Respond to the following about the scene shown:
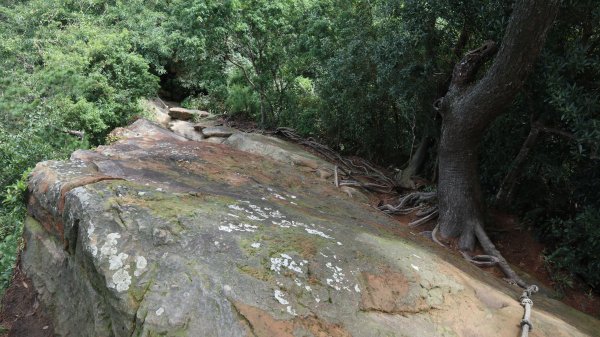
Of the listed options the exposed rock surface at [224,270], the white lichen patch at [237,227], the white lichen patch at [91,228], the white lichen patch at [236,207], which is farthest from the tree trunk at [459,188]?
the white lichen patch at [91,228]

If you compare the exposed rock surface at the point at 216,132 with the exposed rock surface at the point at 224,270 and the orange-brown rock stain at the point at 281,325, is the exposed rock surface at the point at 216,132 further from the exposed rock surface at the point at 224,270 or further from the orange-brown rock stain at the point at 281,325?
the orange-brown rock stain at the point at 281,325

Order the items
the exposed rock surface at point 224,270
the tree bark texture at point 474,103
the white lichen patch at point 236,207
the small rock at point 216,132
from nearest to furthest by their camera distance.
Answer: the exposed rock surface at point 224,270 → the white lichen patch at point 236,207 → the tree bark texture at point 474,103 → the small rock at point 216,132

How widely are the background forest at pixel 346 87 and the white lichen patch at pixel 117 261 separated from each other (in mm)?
2830

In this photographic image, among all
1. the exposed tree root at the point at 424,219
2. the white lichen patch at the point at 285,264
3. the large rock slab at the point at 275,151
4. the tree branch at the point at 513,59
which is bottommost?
the large rock slab at the point at 275,151

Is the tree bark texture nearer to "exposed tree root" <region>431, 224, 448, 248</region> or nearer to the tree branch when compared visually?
the tree branch

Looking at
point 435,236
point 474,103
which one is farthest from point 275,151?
point 474,103

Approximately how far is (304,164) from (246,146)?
1.39m

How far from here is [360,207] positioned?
6031 mm

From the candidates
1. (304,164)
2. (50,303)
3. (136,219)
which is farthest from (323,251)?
(304,164)

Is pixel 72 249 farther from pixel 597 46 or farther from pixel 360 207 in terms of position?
pixel 597 46

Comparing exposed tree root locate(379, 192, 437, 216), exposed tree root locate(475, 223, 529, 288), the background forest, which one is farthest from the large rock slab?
exposed tree root locate(475, 223, 529, 288)

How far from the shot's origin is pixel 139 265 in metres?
2.71

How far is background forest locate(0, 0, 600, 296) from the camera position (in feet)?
18.1

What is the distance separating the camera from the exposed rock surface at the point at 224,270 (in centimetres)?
254
